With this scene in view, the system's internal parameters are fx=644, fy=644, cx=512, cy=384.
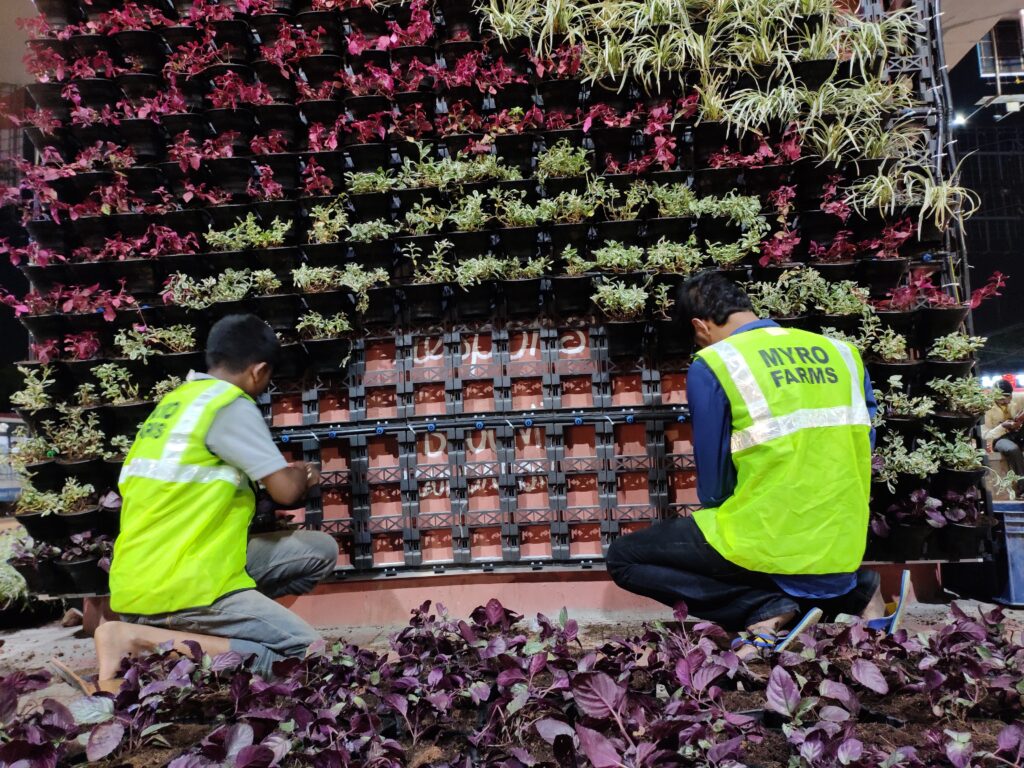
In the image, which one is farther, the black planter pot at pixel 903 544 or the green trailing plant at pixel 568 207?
the green trailing plant at pixel 568 207

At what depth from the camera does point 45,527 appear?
3.03 m

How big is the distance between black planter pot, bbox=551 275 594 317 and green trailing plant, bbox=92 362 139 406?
2100mm

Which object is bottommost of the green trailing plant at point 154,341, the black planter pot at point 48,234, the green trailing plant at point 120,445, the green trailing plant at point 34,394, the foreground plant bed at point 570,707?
the foreground plant bed at point 570,707

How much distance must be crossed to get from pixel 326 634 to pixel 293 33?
116 inches

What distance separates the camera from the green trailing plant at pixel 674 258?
9.62 ft

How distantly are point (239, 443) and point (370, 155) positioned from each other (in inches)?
65.6

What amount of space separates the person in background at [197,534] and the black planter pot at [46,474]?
117 cm

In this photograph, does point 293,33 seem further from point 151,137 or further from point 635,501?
point 635,501

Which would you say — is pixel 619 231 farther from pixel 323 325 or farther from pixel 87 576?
pixel 87 576

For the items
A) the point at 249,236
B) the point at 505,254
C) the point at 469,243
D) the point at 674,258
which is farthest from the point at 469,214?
the point at 249,236

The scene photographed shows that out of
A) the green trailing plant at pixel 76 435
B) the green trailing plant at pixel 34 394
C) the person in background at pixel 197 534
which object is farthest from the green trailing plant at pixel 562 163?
the green trailing plant at pixel 34 394

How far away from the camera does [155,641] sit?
2.09 meters

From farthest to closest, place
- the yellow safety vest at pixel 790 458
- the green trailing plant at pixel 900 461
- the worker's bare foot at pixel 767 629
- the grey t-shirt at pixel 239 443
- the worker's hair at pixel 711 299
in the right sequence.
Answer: the green trailing plant at pixel 900 461 < the worker's hair at pixel 711 299 < the grey t-shirt at pixel 239 443 < the yellow safety vest at pixel 790 458 < the worker's bare foot at pixel 767 629

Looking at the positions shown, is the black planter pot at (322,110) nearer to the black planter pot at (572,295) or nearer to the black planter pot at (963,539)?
the black planter pot at (572,295)
